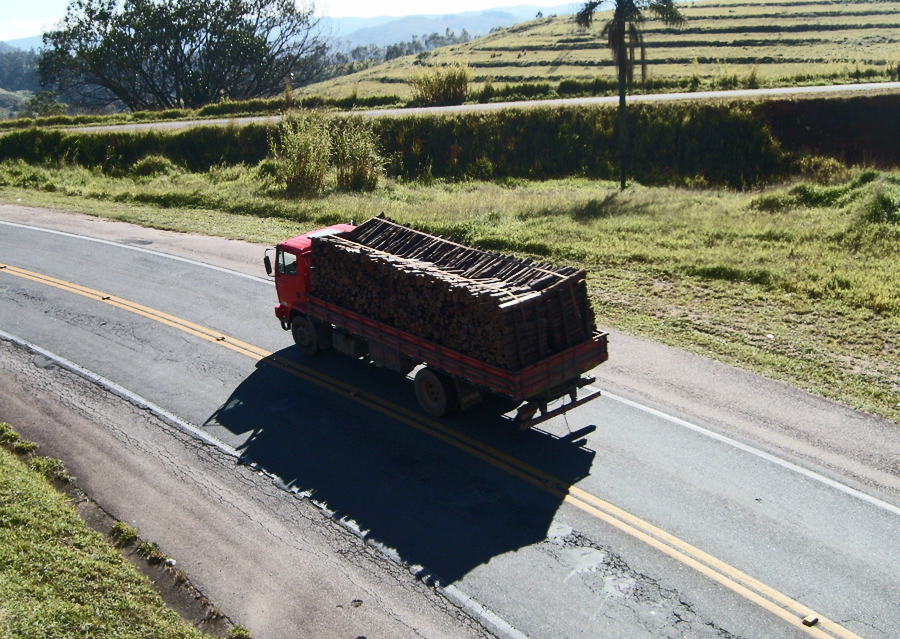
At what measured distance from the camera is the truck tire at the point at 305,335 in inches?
541

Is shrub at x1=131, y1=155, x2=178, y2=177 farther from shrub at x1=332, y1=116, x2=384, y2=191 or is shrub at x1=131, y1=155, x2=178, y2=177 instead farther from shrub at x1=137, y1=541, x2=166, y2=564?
shrub at x1=137, y1=541, x2=166, y2=564

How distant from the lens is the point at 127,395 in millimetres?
12867

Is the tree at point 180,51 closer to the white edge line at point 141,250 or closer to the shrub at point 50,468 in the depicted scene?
the white edge line at point 141,250

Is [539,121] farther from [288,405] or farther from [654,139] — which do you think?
[288,405]

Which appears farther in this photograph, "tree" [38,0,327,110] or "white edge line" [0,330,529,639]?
"tree" [38,0,327,110]

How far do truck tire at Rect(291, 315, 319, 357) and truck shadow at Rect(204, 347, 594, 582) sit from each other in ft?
2.36

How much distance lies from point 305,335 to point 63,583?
6711 mm

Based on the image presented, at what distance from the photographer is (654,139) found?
34.0m

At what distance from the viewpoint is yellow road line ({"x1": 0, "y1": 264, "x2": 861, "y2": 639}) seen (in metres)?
7.68

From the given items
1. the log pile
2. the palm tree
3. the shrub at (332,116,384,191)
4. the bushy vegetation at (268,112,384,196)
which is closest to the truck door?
the log pile

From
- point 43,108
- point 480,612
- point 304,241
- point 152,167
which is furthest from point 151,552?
point 43,108

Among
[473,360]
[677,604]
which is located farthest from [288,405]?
[677,604]

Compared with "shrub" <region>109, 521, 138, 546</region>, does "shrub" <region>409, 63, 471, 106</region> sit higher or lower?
higher

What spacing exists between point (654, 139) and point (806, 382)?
77.4 ft
